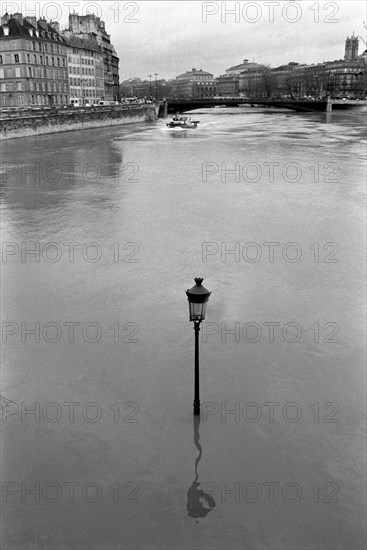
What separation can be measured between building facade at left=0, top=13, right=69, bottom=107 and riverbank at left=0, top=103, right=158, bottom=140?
9328 millimetres

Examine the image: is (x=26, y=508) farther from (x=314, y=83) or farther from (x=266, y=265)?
(x=314, y=83)

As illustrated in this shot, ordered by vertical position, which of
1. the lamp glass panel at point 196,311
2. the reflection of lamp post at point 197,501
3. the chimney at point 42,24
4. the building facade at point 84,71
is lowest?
the reflection of lamp post at point 197,501

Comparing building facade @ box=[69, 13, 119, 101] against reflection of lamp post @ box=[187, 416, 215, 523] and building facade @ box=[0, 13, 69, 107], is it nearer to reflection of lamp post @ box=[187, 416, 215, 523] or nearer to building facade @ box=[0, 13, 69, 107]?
building facade @ box=[0, 13, 69, 107]

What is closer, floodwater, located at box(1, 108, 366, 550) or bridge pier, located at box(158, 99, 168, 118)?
floodwater, located at box(1, 108, 366, 550)

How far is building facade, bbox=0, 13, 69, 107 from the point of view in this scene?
6750 cm

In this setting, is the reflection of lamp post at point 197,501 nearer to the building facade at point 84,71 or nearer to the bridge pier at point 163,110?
the building facade at point 84,71

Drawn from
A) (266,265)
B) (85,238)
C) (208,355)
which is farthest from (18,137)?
(208,355)

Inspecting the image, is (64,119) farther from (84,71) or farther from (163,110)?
(163,110)

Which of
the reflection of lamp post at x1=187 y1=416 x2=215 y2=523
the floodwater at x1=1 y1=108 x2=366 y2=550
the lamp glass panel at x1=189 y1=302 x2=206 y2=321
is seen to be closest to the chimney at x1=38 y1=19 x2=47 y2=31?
the floodwater at x1=1 y1=108 x2=366 y2=550

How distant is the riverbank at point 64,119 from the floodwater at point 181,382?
113 ft

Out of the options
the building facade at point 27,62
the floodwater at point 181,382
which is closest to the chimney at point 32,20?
the building facade at point 27,62

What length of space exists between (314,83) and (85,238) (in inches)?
6216

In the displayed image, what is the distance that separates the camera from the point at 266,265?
43.3 ft

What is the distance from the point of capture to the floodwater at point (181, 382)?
5590 millimetres
